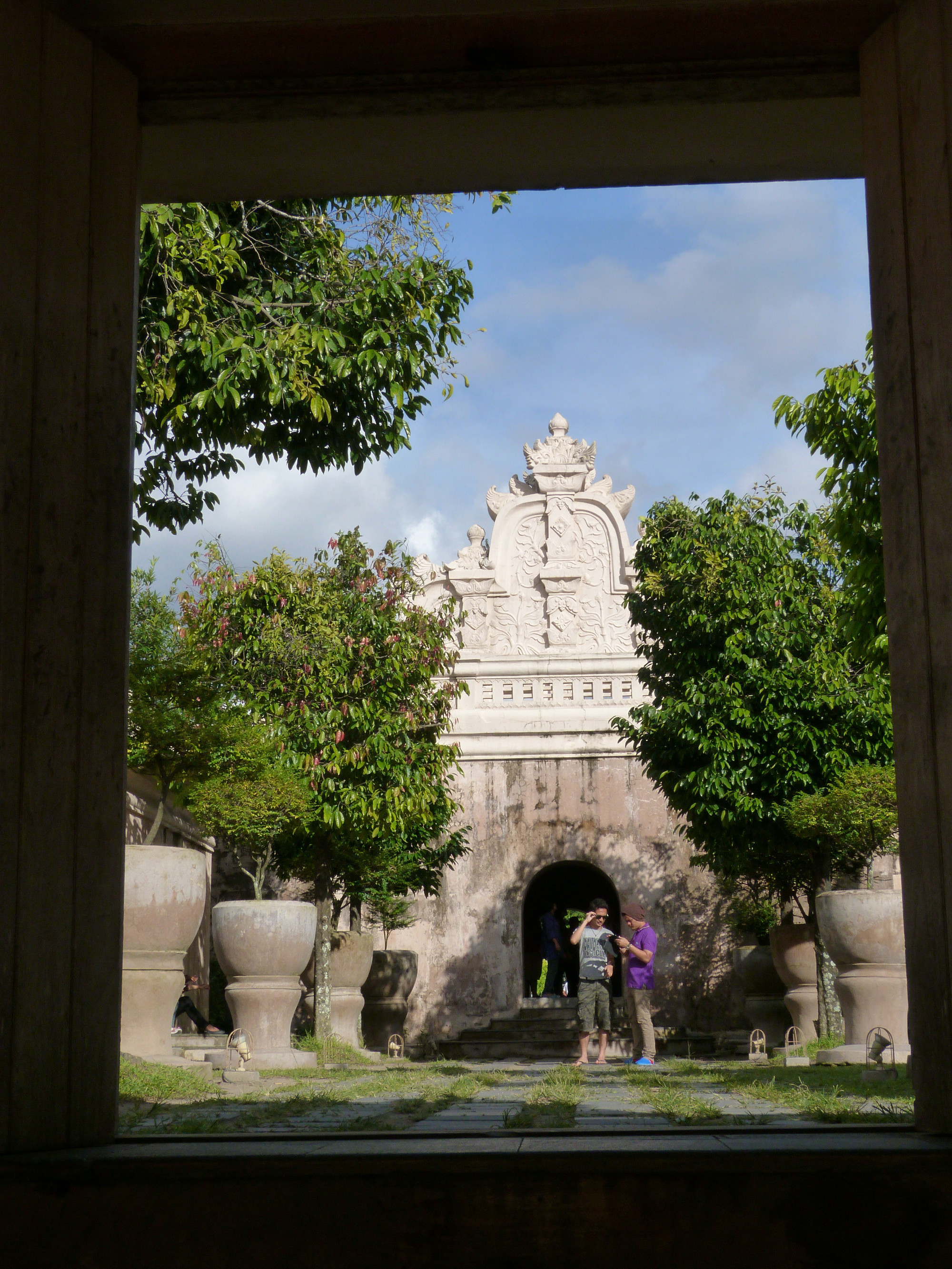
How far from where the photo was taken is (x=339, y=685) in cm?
1223

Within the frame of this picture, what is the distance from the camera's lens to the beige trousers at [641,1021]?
10430 mm

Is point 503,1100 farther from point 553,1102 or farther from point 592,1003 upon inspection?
point 592,1003

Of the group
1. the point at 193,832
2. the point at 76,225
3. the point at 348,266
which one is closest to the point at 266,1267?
the point at 76,225

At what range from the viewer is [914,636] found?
2.63 metres

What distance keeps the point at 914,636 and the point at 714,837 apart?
34.1 feet

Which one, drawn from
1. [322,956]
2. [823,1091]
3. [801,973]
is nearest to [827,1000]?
[801,973]

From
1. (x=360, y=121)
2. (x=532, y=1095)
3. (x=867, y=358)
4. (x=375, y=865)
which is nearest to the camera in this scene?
(x=360, y=121)

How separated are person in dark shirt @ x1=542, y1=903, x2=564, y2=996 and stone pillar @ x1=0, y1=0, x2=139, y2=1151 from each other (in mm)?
14609

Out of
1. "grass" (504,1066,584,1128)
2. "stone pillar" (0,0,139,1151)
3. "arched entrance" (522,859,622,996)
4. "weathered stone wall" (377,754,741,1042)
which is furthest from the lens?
"arched entrance" (522,859,622,996)

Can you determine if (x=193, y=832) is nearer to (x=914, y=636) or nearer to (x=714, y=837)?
(x=714, y=837)

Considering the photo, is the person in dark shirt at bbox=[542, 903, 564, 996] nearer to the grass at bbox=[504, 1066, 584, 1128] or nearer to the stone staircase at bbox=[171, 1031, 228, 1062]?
the stone staircase at bbox=[171, 1031, 228, 1062]

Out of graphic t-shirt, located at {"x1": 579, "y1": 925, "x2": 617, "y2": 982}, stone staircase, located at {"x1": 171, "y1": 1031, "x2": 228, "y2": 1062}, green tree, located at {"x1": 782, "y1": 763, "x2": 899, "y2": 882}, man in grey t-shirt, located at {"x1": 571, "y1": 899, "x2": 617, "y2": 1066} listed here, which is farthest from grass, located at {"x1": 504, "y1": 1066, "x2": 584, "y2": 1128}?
green tree, located at {"x1": 782, "y1": 763, "x2": 899, "y2": 882}

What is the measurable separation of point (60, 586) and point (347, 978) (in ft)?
38.1

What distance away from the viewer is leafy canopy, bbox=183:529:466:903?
11992 mm
